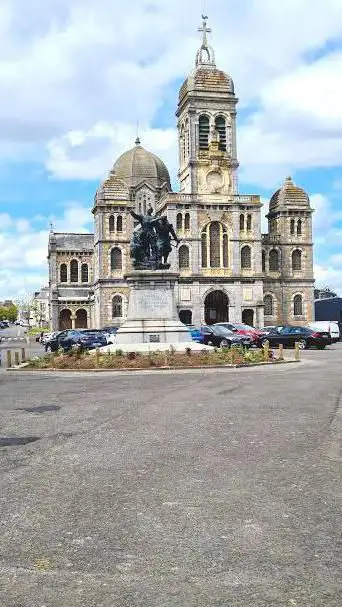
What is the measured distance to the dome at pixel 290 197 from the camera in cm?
7806

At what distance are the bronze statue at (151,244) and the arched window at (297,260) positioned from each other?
44.7 meters

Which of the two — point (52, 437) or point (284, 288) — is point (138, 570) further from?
point (284, 288)

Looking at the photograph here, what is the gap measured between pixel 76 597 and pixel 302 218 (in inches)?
2988

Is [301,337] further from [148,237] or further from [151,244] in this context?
[148,237]

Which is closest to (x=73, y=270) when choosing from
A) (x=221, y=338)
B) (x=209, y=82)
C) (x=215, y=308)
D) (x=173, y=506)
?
(x=215, y=308)

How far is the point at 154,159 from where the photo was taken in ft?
307

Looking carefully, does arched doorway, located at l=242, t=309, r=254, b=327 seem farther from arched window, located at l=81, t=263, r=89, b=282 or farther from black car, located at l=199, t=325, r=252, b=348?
black car, located at l=199, t=325, r=252, b=348

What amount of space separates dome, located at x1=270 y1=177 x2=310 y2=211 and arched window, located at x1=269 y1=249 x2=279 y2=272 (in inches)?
200

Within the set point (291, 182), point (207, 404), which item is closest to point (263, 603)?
point (207, 404)

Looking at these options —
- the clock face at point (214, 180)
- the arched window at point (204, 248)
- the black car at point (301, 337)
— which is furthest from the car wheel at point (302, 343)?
the clock face at point (214, 180)

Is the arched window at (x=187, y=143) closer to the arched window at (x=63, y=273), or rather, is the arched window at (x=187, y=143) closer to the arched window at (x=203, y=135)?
the arched window at (x=203, y=135)

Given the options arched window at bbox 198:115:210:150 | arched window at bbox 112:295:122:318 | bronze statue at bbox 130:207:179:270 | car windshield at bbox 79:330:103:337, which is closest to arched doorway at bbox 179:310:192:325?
arched window at bbox 112:295:122:318

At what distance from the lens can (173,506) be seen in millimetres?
7191

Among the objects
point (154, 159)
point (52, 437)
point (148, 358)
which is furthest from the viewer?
point (154, 159)
